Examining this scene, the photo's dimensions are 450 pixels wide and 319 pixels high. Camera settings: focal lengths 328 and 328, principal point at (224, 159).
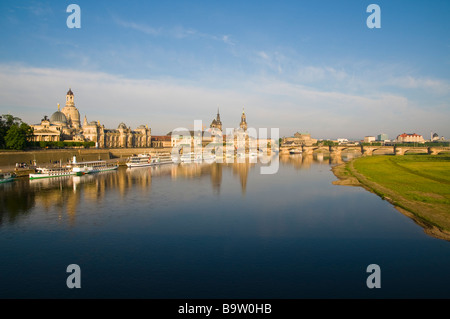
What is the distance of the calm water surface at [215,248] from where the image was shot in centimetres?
1202

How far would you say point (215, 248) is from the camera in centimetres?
1602

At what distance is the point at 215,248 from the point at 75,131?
85787 mm

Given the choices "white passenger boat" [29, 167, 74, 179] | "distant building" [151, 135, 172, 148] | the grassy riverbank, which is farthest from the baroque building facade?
the grassy riverbank

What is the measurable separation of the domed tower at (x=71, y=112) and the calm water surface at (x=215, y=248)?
71.9 m

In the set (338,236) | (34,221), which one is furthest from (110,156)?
(338,236)

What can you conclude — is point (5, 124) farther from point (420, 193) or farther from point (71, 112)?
point (420, 193)

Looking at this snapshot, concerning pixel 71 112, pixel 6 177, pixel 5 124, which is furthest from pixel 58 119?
pixel 6 177

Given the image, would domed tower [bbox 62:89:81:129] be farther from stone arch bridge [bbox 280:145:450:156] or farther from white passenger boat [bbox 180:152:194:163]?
stone arch bridge [bbox 280:145:450:156]

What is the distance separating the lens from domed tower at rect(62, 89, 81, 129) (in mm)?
94938

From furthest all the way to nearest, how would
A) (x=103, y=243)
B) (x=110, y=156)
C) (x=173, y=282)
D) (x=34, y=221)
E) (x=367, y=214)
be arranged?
1. (x=110, y=156)
2. (x=367, y=214)
3. (x=34, y=221)
4. (x=103, y=243)
5. (x=173, y=282)

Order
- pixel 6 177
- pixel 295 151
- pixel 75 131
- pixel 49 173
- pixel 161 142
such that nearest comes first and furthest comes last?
pixel 6 177 → pixel 49 173 → pixel 75 131 → pixel 295 151 → pixel 161 142
